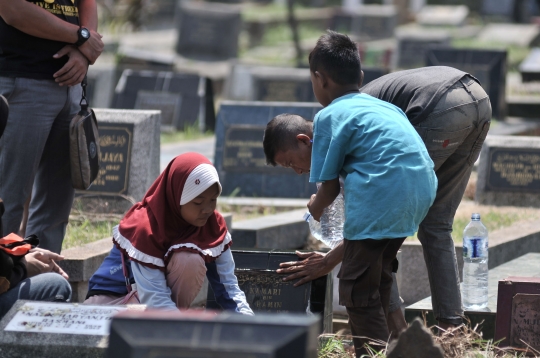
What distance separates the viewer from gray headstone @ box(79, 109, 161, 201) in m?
6.68

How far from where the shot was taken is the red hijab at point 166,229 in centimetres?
388

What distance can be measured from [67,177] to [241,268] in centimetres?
109

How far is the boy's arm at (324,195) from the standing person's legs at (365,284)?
0.59ft

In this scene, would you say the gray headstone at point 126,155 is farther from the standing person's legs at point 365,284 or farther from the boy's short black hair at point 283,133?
the standing person's legs at point 365,284

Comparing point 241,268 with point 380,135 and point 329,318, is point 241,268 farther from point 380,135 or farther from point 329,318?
point 380,135

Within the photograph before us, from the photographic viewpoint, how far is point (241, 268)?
14.8 ft

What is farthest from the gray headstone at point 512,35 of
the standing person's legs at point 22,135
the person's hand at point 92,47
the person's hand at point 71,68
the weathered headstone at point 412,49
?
the standing person's legs at point 22,135

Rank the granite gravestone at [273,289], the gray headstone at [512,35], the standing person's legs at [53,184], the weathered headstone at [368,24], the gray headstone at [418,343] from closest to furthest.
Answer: the gray headstone at [418,343] < the granite gravestone at [273,289] < the standing person's legs at [53,184] < the gray headstone at [512,35] < the weathered headstone at [368,24]

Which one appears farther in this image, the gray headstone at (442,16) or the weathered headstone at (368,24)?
the gray headstone at (442,16)

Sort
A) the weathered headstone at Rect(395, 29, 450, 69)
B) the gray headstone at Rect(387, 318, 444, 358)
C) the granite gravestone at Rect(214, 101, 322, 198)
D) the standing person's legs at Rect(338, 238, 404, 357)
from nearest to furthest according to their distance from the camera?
1. the gray headstone at Rect(387, 318, 444, 358)
2. the standing person's legs at Rect(338, 238, 404, 357)
3. the granite gravestone at Rect(214, 101, 322, 198)
4. the weathered headstone at Rect(395, 29, 450, 69)

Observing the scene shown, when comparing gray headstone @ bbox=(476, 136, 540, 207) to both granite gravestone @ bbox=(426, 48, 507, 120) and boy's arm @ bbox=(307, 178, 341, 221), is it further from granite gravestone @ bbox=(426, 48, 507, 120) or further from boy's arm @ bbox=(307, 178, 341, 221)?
granite gravestone @ bbox=(426, 48, 507, 120)

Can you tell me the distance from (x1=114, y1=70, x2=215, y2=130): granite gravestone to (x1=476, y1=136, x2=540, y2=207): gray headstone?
482 cm

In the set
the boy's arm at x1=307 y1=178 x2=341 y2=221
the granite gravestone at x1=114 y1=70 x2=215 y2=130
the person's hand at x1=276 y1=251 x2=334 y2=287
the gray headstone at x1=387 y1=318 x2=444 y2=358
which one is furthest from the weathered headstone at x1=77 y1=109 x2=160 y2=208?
the granite gravestone at x1=114 y1=70 x2=215 y2=130

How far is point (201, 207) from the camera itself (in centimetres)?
388
